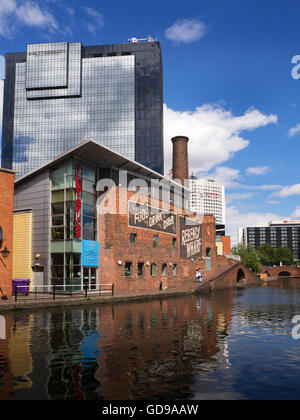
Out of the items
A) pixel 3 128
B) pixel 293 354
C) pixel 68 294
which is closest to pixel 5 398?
pixel 293 354

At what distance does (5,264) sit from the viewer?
23.7m

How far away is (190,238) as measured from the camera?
47.6 m

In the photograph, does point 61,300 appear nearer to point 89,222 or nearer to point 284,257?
point 89,222

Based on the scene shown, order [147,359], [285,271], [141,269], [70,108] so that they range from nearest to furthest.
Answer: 1. [147,359]
2. [141,269]
3. [70,108]
4. [285,271]

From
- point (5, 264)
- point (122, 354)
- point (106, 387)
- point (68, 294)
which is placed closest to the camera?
point (106, 387)

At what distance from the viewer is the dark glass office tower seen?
365ft

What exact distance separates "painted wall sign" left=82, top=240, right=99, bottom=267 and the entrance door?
43 cm

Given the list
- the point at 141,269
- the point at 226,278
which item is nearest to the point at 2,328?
the point at 141,269

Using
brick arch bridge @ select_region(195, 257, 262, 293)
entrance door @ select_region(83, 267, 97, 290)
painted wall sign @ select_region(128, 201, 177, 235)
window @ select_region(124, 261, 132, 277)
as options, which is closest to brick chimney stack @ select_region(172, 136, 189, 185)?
brick arch bridge @ select_region(195, 257, 262, 293)

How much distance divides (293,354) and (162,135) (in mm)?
108629

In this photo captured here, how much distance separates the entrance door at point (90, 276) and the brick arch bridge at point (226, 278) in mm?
11039

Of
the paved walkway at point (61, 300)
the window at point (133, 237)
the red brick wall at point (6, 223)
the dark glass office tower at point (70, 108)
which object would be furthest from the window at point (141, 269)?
the dark glass office tower at point (70, 108)

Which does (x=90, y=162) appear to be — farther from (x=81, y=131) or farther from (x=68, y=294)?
(x=81, y=131)

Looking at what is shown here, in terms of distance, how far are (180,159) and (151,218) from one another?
101 ft
